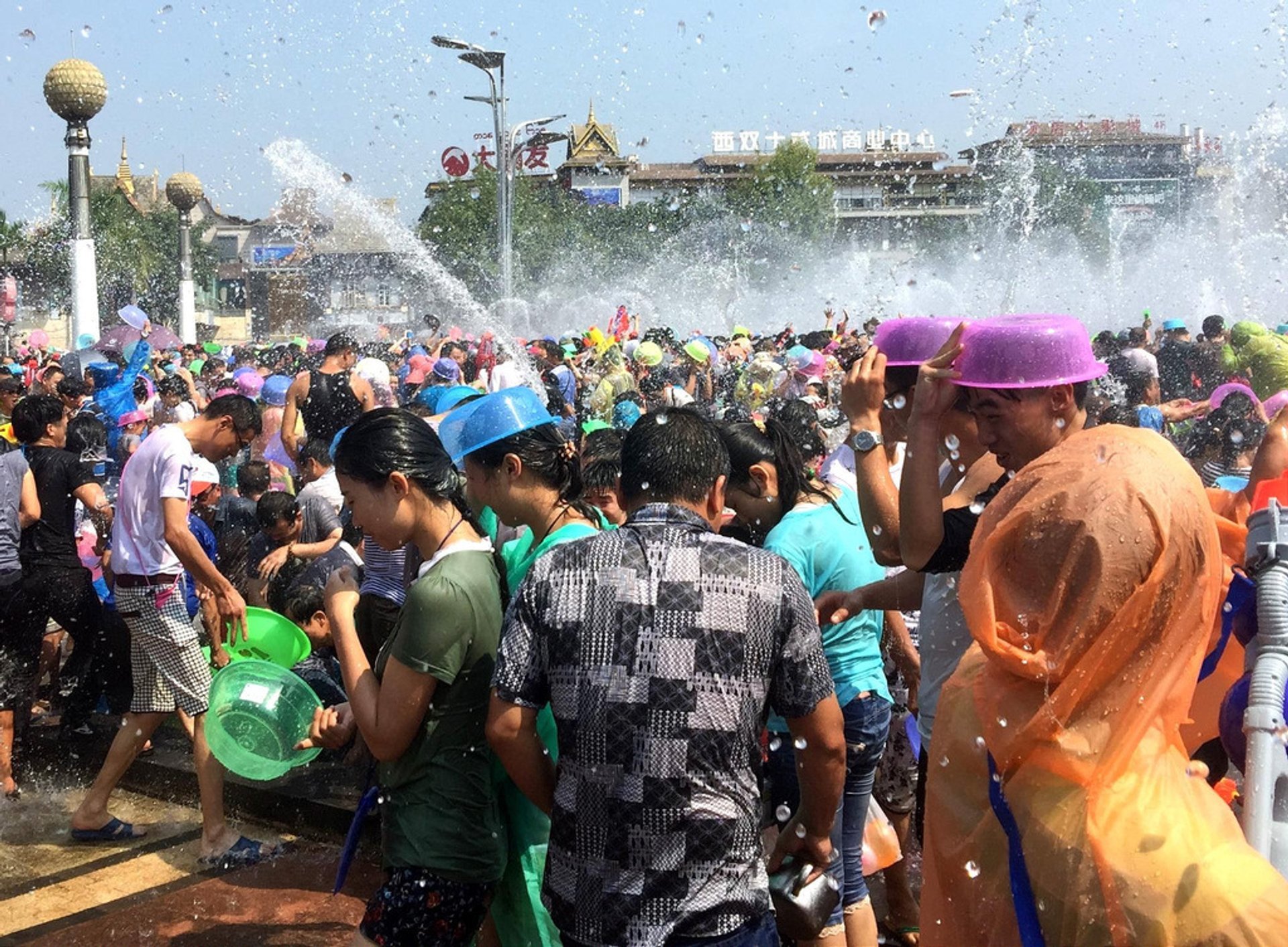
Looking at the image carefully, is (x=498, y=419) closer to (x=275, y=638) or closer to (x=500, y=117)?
(x=275, y=638)

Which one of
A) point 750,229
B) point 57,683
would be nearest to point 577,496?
point 57,683

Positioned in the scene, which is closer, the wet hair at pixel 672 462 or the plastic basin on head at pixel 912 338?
the wet hair at pixel 672 462

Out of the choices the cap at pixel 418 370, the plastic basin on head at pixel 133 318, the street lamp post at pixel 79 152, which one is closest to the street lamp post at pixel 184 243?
the street lamp post at pixel 79 152

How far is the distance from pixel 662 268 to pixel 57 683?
53.9 m

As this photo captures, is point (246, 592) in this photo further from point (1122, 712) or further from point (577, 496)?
point (1122, 712)

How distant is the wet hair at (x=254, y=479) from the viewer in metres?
7.33

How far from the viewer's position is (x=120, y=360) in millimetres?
14219

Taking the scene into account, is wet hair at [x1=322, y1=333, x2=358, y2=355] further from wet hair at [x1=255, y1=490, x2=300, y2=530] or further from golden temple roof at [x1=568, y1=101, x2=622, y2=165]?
golden temple roof at [x1=568, y1=101, x2=622, y2=165]

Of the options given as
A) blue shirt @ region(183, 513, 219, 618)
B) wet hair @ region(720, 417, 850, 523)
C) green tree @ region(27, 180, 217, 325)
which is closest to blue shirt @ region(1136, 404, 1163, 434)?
wet hair @ region(720, 417, 850, 523)

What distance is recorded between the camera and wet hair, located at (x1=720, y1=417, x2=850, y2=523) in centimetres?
386

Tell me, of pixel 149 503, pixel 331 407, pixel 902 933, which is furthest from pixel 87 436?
pixel 902 933

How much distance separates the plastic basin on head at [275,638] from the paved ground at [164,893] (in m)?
0.99

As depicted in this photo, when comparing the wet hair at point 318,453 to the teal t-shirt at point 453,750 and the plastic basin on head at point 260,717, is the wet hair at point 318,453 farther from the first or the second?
the teal t-shirt at point 453,750

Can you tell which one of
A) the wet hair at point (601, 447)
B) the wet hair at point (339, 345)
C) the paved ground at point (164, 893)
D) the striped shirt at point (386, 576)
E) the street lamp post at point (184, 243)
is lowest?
the paved ground at point (164, 893)
